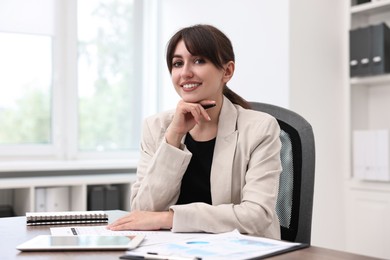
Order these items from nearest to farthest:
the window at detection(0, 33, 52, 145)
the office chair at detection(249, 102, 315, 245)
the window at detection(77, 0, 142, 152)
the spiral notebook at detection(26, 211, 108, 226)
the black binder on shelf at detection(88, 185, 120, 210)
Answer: the spiral notebook at detection(26, 211, 108, 226)
the office chair at detection(249, 102, 315, 245)
the black binder on shelf at detection(88, 185, 120, 210)
the window at detection(0, 33, 52, 145)
the window at detection(77, 0, 142, 152)

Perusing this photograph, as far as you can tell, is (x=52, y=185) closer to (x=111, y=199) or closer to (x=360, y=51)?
(x=111, y=199)

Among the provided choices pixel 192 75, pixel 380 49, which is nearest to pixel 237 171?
pixel 192 75

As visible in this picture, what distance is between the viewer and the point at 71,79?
3748 mm

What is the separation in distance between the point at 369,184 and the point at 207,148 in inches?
68.6

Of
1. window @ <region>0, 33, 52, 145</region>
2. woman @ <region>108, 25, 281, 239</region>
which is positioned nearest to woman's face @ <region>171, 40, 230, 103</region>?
woman @ <region>108, 25, 281, 239</region>

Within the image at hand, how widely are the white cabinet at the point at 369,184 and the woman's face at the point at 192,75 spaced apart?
1.66 meters

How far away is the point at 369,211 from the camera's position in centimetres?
305

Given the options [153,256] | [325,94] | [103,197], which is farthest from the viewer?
[103,197]

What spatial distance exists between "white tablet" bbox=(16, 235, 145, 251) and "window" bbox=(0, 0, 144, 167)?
2572 millimetres

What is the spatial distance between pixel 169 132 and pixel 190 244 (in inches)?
22.1

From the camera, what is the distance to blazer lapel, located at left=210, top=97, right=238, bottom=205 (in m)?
1.51

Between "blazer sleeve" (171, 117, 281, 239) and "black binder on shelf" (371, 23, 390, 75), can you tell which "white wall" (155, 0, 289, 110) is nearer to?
"black binder on shelf" (371, 23, 390, 75)

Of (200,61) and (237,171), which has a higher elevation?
(200,61)

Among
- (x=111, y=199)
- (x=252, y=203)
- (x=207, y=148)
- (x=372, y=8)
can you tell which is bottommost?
(x=111, y=199)
